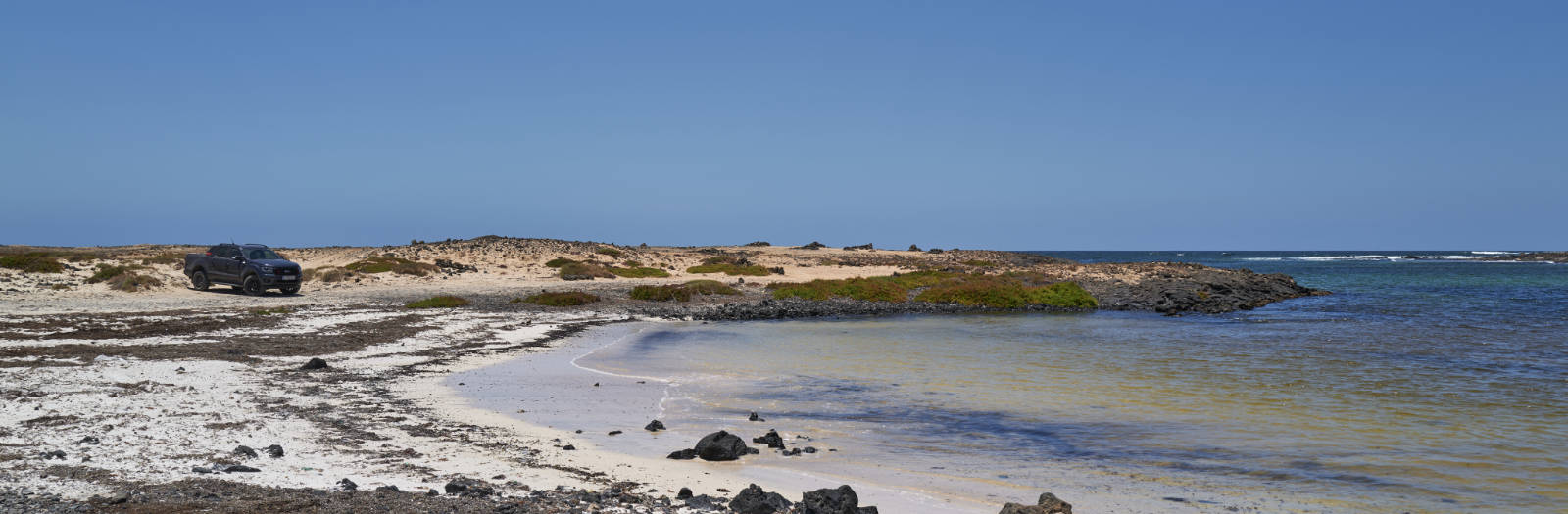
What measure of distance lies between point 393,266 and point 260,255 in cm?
939

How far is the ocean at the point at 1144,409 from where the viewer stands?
29.7ft

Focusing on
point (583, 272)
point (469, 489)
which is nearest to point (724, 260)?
point (583, 272)

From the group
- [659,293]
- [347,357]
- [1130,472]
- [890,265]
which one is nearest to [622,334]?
[347,357]

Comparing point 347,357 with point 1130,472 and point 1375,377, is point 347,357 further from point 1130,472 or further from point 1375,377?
point 1375,377

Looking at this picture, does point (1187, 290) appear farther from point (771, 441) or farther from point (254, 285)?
point (254, 285)

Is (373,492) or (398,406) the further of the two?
(398,406)

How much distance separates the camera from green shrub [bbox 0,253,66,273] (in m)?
34.1

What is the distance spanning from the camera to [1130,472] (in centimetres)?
952

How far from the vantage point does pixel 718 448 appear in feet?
31.0

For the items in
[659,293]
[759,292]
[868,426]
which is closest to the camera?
[868,426]

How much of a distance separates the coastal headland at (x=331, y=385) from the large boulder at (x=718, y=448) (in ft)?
0.45

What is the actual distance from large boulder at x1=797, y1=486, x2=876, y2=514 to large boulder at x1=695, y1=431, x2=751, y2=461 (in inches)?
84.0

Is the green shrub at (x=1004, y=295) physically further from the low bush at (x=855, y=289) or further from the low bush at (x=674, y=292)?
the low bush at (x=674, y=292)

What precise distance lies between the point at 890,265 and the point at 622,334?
37398mm
